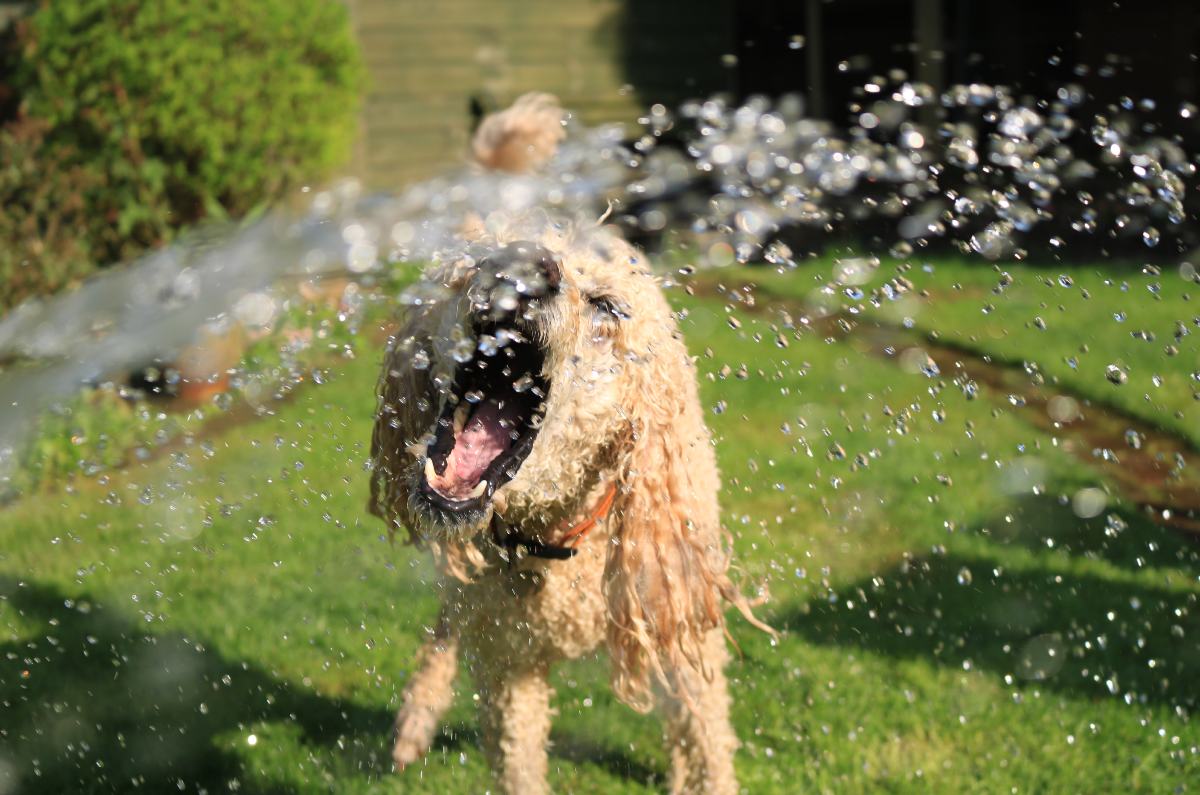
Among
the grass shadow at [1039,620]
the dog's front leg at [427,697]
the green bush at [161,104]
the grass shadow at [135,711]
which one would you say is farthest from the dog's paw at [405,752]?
the green bush at [161,104]

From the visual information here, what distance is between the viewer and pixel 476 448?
2.16 m

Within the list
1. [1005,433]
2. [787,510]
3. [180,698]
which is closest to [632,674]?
[180,698]

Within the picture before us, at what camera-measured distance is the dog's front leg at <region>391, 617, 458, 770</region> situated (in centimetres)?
314

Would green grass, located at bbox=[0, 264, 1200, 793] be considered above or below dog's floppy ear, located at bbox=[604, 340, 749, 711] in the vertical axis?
below

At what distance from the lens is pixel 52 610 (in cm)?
412

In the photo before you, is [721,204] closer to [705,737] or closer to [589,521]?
[705,737]

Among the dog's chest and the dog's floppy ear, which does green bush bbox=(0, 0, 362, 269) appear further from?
the dog's floppy ear

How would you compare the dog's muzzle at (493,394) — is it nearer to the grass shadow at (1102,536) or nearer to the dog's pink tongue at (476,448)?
the dog's pink tongue at (476,448)

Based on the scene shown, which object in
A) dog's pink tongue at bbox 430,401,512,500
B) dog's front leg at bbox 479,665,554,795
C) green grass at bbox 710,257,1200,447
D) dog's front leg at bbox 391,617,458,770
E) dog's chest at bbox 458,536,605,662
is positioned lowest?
green grass at bbox 710,257,1200,447

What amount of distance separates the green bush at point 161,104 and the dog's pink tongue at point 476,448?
5.56 m

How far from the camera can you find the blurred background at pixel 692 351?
10.8 ft

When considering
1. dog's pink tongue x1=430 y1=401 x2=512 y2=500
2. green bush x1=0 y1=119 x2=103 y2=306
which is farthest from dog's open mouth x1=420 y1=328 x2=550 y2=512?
green bush x1=0 y1=119 x2=103 y2=306

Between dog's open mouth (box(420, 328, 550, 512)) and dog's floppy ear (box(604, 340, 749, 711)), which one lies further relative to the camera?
dog's floppy ear (box(604, 340, 749, 711))

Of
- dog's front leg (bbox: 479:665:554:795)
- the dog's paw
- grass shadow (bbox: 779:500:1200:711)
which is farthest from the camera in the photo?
grass shadow (bbox: 779:500:1200:711)
